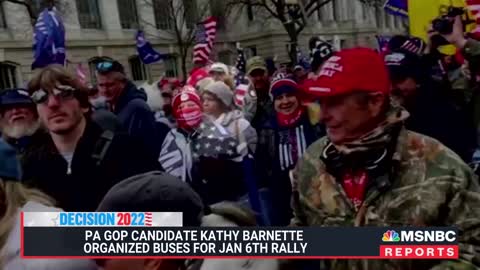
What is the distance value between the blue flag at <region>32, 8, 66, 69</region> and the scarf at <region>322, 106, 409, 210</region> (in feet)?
7.87

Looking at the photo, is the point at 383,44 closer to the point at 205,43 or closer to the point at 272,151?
the point at 272,151

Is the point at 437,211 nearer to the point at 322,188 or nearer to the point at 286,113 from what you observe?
the point at 322,188

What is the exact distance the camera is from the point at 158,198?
118 cm

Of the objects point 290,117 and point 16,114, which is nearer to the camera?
point 16,114

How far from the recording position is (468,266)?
134 centimetres

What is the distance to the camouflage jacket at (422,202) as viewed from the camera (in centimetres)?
137

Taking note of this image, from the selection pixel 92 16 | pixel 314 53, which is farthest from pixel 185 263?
pixel 92 16

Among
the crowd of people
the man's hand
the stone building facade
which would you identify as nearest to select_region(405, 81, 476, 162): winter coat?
the crowd of people

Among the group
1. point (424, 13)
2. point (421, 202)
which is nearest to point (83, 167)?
point (421, 202)

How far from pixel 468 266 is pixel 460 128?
1533 mm

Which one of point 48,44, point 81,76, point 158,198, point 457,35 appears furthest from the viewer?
point 81,76

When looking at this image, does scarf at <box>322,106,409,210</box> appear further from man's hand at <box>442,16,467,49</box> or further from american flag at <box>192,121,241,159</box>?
man's hand at <box>442,16,467,49</box>

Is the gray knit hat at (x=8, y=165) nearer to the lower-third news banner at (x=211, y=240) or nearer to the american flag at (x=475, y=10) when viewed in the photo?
the lower-third news banner at (x=211, y=240)

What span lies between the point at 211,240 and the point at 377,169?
0.45 metres
